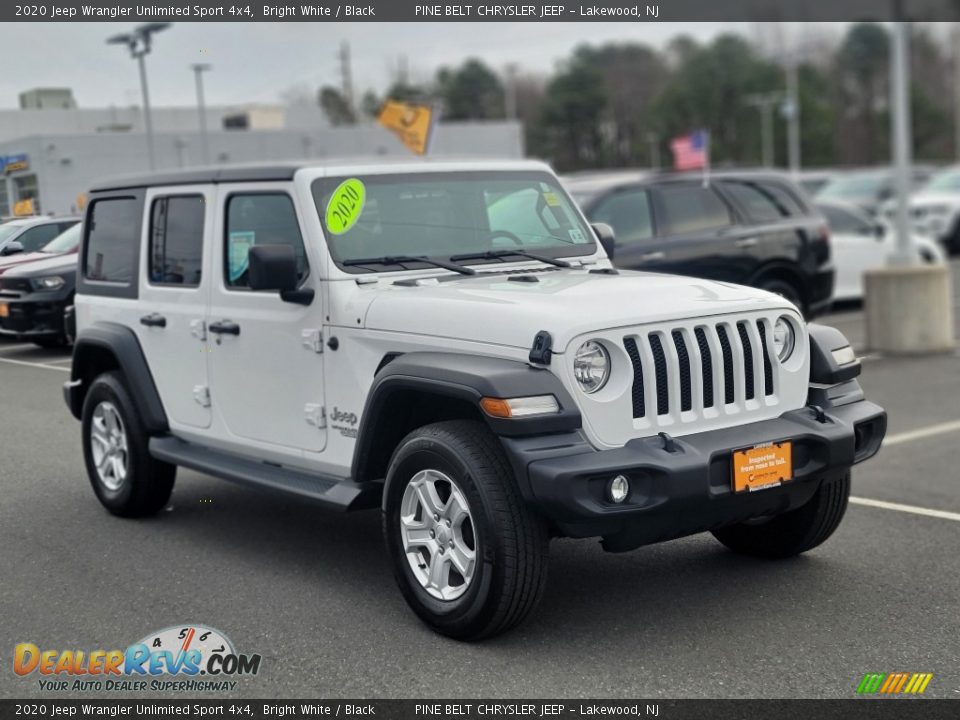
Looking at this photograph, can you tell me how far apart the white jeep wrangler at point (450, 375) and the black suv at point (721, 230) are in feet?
15.5

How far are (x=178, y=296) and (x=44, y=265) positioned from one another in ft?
2.28

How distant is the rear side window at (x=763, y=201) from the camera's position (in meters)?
11.2

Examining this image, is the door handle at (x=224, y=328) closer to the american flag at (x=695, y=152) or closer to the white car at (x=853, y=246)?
the american flag at (x=695, y=152)

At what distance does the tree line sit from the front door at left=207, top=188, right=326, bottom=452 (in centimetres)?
4969

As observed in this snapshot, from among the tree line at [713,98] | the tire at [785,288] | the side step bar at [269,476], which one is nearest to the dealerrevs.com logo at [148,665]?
the side step bar at [269,476]

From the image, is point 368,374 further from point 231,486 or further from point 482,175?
point 231,486

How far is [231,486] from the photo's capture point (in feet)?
23.1

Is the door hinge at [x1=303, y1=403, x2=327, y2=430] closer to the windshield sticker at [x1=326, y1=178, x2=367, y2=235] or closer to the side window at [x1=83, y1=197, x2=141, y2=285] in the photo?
the windshield sticker at [x1=326, y1=178, x2=367, y2=235]

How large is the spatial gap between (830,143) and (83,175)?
222 ft

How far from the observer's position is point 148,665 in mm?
4121

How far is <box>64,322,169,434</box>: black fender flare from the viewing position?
612cm

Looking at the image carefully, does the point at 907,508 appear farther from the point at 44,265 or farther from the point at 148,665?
the point at 44,265

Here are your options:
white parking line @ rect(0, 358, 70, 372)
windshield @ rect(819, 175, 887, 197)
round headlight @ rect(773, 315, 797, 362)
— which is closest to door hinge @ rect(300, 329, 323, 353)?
white parking line @ rect(0, 358, 70, 372)

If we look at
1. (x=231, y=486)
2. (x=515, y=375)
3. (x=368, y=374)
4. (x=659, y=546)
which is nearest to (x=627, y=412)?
(x=515, y=375)
